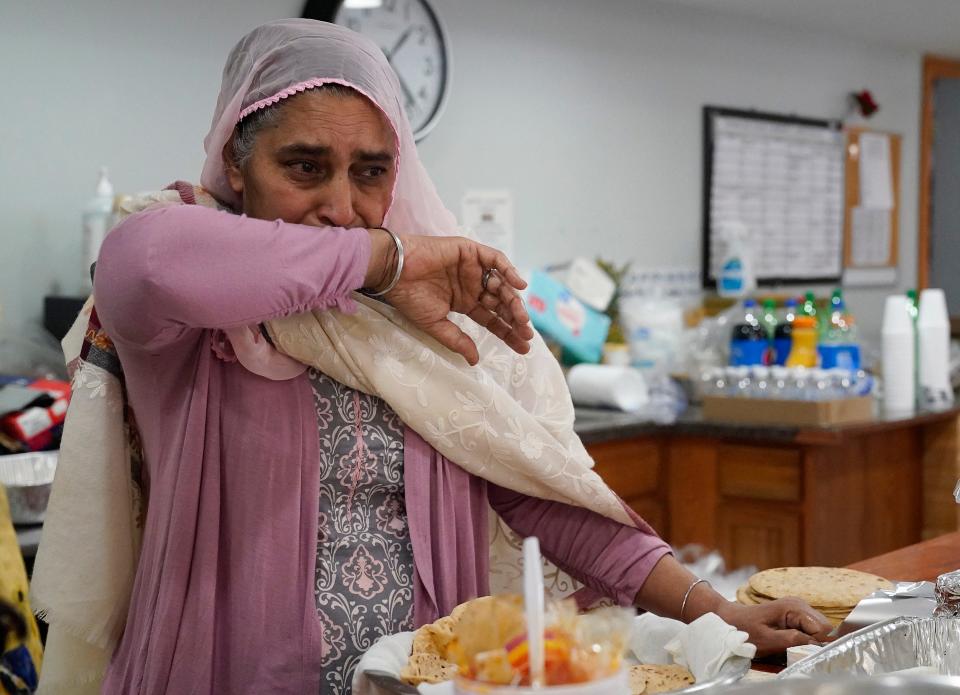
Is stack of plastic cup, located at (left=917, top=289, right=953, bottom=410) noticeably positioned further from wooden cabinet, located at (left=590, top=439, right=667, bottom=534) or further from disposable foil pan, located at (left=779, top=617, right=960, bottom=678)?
disposable foil pan, located at (left=779, top=617, right=960, bottom=678)

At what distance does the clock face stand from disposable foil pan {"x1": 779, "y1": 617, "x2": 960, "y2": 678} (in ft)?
8.93

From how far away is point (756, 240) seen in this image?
507 centimetres

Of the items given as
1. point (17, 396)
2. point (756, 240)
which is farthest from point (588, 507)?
point (756, 240)

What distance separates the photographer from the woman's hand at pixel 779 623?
4.36ft

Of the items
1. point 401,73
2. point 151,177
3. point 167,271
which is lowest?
point 167,271

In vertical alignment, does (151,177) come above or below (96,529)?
above

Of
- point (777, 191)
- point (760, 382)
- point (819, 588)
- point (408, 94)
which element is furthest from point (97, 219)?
point (777, 191)

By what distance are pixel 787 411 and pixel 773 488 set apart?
9.7 inches

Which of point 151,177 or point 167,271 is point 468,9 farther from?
point 167,271

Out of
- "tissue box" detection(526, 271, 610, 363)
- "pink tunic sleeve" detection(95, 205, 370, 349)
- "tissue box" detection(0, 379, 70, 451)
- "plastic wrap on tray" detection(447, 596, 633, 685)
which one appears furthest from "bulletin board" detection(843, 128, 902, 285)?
"plastic wrap on tray" detection(447, 596, 633, 685)

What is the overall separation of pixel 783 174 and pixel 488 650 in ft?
15.6

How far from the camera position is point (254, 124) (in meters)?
1.41

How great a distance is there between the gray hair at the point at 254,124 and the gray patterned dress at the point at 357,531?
290 mm

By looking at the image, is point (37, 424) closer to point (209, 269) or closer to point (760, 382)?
point (209, 269)
